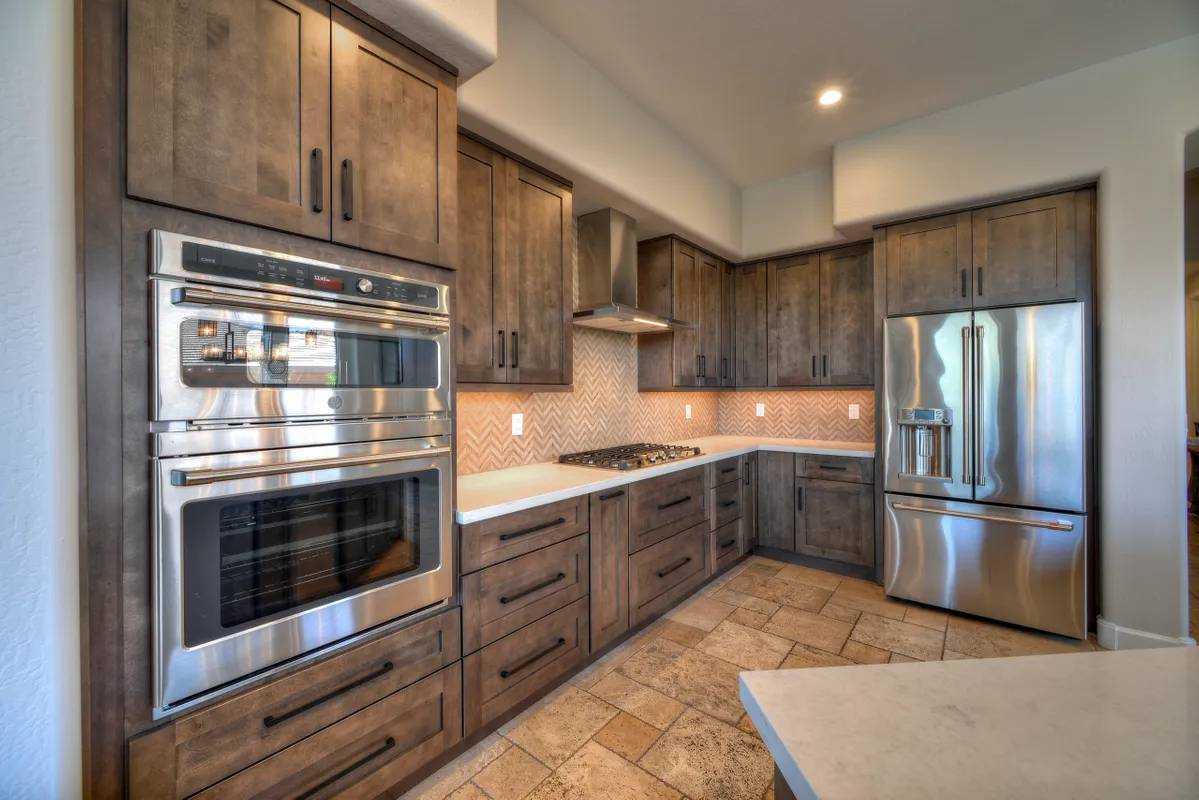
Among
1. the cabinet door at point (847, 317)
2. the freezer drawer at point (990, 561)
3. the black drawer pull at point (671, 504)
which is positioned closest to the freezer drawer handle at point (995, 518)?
the freezer drawer at point (990, 561)

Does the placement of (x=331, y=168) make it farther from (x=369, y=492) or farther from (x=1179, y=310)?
(x=1179, y=310)

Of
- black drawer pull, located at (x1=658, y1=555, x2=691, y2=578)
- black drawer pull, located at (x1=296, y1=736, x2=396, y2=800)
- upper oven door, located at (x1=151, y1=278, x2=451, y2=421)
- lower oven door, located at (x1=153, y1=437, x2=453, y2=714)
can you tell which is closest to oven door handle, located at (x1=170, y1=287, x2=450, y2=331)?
upper oven door, located at (x1=151, y1=278, x2=451, y2=421)

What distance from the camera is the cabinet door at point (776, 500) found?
380 centimetres

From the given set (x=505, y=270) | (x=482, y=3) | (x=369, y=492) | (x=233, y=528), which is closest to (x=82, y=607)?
(x=233, y=528)

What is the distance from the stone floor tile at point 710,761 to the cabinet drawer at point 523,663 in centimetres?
51

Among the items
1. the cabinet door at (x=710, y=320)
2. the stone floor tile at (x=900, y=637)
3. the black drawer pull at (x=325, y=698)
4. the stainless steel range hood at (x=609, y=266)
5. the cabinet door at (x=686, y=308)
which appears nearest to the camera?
the black drawer pull at (x=325, y=698)

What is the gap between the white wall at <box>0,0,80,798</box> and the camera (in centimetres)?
99

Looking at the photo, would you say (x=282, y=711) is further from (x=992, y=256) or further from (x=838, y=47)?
(x=992, y=256)

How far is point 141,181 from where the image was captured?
1.11 m

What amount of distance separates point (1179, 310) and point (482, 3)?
3.45m

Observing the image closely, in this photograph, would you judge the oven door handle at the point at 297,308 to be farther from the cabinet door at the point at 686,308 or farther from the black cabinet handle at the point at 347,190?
the cabinet door at the point at 686,308

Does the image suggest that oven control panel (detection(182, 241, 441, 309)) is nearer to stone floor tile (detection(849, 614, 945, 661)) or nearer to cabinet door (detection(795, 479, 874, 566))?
stone floor tile (detection(849, 614, 945, 661))

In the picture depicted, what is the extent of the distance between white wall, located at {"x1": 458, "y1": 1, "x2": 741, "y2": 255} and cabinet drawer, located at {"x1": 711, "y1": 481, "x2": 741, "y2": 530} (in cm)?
185

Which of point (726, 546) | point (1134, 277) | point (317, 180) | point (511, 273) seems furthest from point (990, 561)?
point (317, 180)
